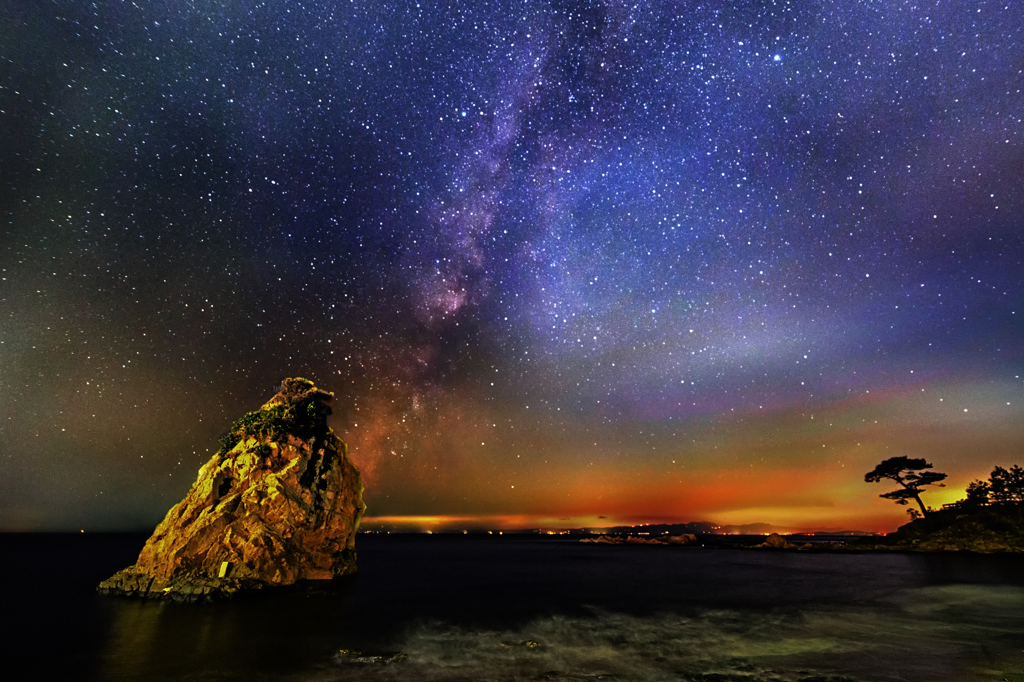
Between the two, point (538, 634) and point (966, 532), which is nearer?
point (538, 634)

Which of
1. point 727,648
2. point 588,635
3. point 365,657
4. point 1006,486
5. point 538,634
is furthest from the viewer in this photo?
point 1006,486

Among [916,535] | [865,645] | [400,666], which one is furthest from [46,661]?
[916,535]

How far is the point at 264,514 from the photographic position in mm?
36406

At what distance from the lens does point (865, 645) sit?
22.0 meters

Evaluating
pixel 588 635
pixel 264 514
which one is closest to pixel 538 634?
pixel 588 635

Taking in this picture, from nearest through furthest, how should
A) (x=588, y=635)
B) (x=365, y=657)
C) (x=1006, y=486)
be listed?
(x=365, y=657)
(x=588, y=635)
(x=1006, y=486)

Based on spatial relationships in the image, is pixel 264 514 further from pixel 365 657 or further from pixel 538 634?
pixel 538 634

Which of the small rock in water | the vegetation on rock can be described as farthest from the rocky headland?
the small rock in water

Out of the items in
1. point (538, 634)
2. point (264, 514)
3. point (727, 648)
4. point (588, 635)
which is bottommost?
point (538, 634)

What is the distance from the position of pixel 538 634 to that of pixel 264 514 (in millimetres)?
23226

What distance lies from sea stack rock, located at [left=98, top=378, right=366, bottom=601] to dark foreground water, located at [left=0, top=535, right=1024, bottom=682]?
1.77 metres

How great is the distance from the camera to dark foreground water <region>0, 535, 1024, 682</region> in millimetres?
18297

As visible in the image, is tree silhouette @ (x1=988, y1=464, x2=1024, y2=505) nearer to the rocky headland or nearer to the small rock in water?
the rocky headland

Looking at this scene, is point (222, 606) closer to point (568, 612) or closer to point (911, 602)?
point (568, 612)
